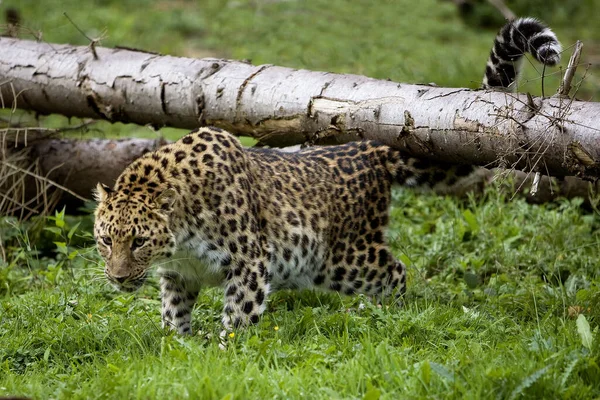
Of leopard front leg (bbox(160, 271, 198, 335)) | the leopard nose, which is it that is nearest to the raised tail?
leopard front leg (bbox(160, 271, 198, 335))

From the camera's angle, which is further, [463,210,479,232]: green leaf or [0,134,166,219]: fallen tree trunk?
[0,134,166,219]: fallen tree trunk

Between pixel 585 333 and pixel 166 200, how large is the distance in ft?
9.79

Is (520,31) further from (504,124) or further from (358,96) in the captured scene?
(358,96)

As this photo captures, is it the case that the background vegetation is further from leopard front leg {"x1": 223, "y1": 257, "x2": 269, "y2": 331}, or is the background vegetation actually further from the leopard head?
the leopard head

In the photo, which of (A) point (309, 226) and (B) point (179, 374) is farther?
(A) point (309, 226)

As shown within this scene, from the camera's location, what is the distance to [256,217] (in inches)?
270

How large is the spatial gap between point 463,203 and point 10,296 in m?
4.80

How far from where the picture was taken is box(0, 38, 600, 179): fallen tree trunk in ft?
20.4

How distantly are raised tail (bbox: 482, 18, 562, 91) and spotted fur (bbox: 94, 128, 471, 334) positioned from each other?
0.80 metres

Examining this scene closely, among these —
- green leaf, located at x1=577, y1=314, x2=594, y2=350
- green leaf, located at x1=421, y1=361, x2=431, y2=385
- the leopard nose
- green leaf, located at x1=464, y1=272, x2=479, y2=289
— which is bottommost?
green leaf, located at x1=464, y1=272, x2=479, y2=289

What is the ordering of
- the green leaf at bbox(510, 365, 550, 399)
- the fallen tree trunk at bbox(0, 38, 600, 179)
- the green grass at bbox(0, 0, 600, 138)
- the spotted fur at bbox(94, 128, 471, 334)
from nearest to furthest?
the green leaf at bbox(510, 365, 550, 399) < the fallen tree trunk at bbox(0, 38, 600, 179) < the spotted fur at bbox(94, 128, 471, 334) < the green grass at bbox(0, 0, 600, 138)

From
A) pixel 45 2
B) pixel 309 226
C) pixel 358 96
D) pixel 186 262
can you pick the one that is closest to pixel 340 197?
pixel 309 226

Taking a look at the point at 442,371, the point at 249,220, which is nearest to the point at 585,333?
the point at 442,371

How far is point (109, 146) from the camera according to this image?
30.9 feet
